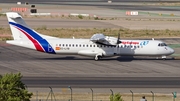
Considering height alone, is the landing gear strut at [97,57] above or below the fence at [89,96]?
above

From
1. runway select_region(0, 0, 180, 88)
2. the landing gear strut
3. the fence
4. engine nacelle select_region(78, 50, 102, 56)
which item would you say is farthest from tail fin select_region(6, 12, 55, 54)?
the fence

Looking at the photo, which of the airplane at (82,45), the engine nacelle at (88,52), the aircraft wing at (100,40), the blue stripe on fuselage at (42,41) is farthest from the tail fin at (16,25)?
the aircraft wing at (100,40)

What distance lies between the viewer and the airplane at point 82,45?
70.5 m

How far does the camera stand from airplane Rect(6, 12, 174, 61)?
70.5 metres

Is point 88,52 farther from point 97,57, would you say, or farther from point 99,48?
point 99,48

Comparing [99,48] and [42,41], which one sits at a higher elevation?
[42,41]

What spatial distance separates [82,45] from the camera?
71125 mm

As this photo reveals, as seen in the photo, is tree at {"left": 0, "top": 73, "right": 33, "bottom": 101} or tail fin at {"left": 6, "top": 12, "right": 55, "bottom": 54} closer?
tree at {"left": 0, "top": 73, "right": 33, "bottom": 101}

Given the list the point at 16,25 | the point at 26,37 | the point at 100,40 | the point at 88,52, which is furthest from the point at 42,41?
the point at 100,40

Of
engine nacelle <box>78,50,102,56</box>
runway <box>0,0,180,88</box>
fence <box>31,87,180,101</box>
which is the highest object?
engine nacelle <box>78,50,102,56</box>

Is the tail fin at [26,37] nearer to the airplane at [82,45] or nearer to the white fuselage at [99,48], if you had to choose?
the airplane at [82,45]

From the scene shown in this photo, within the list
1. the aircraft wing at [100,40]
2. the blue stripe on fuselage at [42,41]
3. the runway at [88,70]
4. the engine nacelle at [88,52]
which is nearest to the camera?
the runway at [88,70]

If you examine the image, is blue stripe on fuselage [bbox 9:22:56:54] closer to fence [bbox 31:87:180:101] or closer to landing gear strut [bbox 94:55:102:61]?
landing gear strut [bbox 94:55:102:61]

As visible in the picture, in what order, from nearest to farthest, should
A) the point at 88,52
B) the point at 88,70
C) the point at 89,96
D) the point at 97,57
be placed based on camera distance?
the point at 89,96 < the point at 88,70 < the point at 88,52 < the point at 97,57
